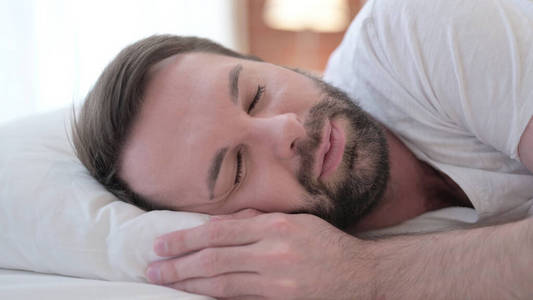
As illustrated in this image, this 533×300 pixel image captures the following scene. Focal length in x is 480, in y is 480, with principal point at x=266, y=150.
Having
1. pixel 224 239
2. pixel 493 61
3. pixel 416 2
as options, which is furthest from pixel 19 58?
pixel 493 61

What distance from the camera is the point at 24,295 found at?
2.49ft

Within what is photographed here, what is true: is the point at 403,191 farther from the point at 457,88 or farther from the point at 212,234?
the point at 212,234

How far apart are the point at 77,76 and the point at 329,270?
1.30 meters

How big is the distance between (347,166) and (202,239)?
1.20 ft

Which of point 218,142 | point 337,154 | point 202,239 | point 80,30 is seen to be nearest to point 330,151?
point 337,154

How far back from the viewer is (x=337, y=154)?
3.23ft

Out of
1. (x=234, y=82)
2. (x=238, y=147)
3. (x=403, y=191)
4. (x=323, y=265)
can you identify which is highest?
(x=234, y=82)

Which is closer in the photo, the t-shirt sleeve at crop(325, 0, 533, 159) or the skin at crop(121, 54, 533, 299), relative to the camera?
the skin at crop(121, 54, 533, 299)

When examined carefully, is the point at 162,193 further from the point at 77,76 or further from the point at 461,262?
the point at 77,76

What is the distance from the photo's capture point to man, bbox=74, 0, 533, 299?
0.78m

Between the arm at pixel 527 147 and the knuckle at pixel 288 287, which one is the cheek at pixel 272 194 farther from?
the arm at pixel 527 147

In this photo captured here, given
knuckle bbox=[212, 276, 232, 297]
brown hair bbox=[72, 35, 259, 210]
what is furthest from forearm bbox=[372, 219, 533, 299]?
brown hair bbox=[72, 35, 259, 210]

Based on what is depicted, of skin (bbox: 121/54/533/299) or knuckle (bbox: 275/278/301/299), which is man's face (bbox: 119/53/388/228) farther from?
knuckle (bbox: 275/278/301/299)

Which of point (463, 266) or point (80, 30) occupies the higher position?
point (80, 30)
